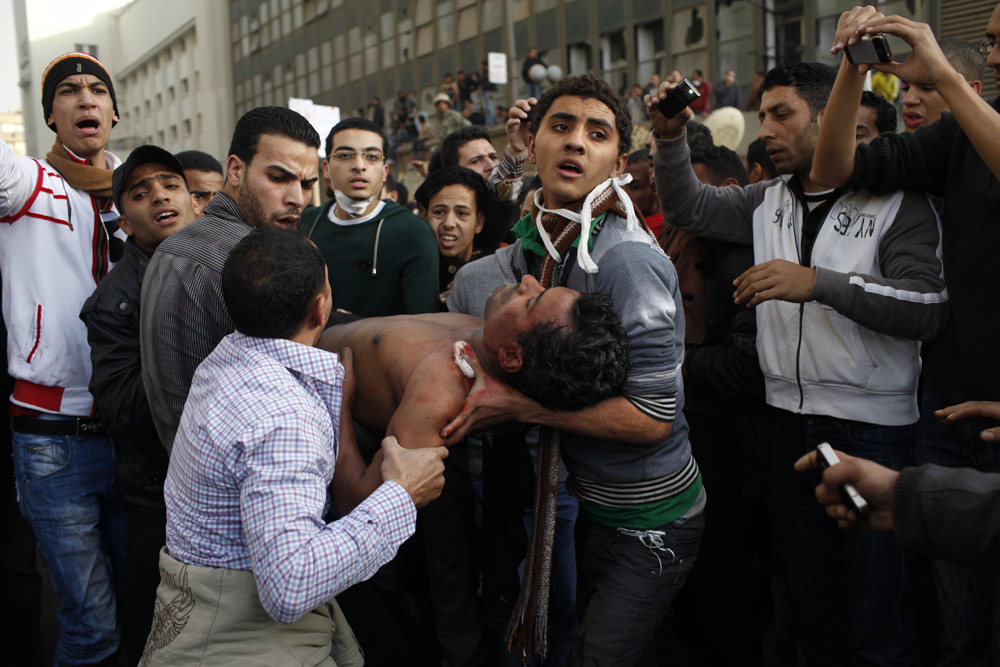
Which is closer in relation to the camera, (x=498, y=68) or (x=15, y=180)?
(x=15, y=180)

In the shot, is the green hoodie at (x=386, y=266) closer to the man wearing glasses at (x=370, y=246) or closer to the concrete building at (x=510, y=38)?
the man wearing glasses at (x=370, y=246)

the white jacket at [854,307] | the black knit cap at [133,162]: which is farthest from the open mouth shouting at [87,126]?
the white jacket at [854,307]

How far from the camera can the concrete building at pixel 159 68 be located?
40344 millimetres

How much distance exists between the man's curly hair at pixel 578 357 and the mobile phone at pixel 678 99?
1.14m

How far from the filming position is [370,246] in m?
3.76

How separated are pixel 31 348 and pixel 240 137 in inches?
51.7

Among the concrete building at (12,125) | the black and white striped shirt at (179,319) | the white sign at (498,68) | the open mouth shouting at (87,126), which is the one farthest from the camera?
the concrete building at (12,125)

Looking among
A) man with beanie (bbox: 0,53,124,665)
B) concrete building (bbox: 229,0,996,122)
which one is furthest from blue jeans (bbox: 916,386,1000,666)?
concrete building (bbox: 229,0,996,122)

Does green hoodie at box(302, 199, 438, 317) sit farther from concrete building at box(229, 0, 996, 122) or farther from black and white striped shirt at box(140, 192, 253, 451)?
concrete building at box(229, 0, 996, 122)

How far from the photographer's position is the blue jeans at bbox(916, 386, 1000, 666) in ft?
7.87

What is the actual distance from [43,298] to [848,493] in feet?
10.1

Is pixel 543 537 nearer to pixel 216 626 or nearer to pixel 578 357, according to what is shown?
pixel 578 357

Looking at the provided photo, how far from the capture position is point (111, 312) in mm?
2738

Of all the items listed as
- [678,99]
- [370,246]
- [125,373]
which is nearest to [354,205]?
[370,246]
